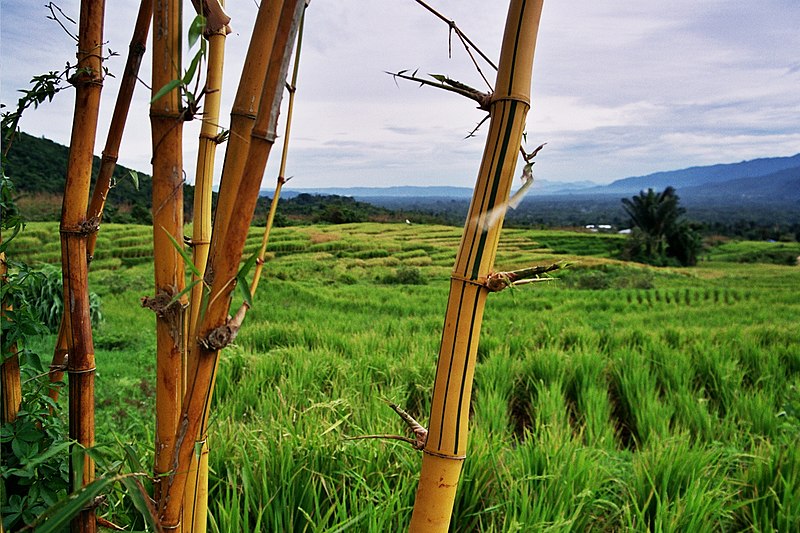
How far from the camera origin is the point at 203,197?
575mm

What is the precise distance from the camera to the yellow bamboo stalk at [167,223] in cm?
47

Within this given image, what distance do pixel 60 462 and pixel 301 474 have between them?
0.75m

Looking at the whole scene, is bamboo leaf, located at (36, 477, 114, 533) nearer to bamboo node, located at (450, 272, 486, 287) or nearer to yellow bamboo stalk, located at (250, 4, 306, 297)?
yellow bamboo stalk, located at (250, 4, 306, 297)

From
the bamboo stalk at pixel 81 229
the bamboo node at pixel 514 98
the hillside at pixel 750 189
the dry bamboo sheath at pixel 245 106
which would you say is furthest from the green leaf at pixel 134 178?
the hillside at pixel 750 189

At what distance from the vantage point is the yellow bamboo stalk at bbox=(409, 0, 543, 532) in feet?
1.49

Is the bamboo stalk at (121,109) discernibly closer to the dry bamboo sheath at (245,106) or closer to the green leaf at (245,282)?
the dry bamboo sheath at (245,106)

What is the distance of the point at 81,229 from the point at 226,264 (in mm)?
269

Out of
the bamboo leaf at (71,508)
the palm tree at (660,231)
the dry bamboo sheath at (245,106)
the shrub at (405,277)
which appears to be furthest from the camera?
the palm tree at (660,231)

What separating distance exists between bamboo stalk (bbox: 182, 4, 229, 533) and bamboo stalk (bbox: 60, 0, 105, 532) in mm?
106

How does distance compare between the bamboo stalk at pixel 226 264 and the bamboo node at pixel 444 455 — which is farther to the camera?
the bamboo node at pixel 444 455

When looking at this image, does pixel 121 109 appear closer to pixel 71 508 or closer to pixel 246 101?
pixel 246 101

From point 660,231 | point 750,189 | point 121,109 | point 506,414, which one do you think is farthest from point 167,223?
point 750,189

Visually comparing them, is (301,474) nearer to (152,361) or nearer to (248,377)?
(248,377)

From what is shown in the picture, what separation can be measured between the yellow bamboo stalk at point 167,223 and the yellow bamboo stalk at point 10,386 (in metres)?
0.24
